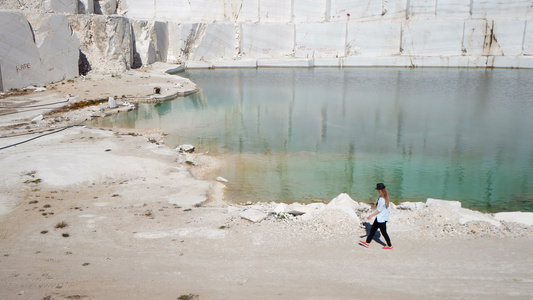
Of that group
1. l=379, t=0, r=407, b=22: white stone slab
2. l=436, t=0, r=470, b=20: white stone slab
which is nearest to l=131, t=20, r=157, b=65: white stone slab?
l=379, t=0, r=407, b=22: white stone slab

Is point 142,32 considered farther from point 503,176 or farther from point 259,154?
point 503,176

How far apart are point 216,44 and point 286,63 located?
18.9ft

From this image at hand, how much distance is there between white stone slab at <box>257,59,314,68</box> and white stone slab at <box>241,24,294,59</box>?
1726 millimetres

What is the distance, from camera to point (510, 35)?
30.9m

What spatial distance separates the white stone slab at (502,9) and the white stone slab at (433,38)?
69.9 inches

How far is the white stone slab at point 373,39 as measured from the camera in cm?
3262

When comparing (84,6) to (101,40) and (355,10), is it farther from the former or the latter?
(355,10)

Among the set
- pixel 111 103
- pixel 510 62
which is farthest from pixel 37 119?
pixel 510 62

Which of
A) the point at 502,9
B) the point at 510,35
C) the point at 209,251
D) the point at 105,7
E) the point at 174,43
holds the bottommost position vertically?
the point at 209,251

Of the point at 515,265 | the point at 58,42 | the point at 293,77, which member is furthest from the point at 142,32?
the point at 515,265

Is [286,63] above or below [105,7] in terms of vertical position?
below

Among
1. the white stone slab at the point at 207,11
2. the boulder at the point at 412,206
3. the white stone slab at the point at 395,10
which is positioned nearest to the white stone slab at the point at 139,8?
the white stone slab at the point at 207,11

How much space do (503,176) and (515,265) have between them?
18.8ft

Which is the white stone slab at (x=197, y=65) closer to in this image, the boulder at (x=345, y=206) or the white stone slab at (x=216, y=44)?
the white stone slab at (x=216, y=44)
